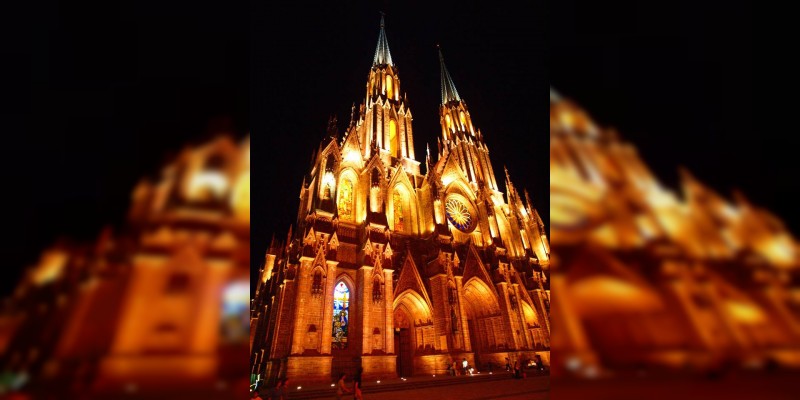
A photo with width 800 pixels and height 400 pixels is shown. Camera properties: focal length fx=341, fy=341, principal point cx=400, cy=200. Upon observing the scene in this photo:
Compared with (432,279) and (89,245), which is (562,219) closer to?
(89,245)

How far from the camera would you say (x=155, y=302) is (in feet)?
4.72

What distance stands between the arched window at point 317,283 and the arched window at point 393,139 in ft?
55.6

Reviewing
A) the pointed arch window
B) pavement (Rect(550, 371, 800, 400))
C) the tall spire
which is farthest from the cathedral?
pavement (Rect(550, 371, 800, 400))

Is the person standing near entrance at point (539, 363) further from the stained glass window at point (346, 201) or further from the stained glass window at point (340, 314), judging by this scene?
the stained glass window at point (346, 201)

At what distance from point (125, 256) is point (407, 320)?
24048 mm

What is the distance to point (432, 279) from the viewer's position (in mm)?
24016

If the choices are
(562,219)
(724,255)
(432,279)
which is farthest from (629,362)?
(432,279)

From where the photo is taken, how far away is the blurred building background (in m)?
1.41

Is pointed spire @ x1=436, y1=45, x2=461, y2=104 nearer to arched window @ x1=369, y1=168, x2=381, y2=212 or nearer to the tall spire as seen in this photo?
the tall spire

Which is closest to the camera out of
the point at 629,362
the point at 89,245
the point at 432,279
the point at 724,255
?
the point at 629,362

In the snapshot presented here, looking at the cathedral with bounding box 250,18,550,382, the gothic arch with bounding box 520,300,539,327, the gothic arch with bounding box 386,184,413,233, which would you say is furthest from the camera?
the gothic arch with bounding box 520,300,539,327

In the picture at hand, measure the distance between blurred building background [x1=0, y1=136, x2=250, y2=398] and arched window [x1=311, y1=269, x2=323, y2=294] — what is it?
62.1ft

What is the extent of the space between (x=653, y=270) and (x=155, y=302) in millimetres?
2347

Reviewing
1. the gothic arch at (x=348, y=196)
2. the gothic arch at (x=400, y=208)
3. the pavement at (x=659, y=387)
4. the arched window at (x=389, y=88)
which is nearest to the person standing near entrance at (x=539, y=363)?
the gothic arch at (x=400, y=208)
